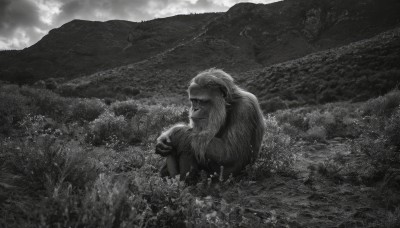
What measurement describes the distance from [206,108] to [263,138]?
1.85 metres

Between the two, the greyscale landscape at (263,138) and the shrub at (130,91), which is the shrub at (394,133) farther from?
the shrub at (130,91)

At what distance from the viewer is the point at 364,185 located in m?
3.57

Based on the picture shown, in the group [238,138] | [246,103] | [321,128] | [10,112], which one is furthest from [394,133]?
[10,112]

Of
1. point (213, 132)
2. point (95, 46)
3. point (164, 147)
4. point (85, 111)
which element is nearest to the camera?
point (213, 132)

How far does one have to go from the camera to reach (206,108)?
3.40 m

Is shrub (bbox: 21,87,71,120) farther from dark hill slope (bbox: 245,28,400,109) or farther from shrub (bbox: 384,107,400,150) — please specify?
dark hill slope (bbox: 245,28,400,109)

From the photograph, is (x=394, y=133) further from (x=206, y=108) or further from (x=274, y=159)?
(x=206, y=108)

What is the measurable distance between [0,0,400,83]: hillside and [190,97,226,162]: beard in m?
33.7

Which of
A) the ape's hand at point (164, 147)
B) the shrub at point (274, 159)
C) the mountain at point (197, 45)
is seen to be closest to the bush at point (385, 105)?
the shrub at point (274, 159)

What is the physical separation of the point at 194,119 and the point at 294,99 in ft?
56.6

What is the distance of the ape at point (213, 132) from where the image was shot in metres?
3.28

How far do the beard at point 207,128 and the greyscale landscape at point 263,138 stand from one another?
386 millimetres

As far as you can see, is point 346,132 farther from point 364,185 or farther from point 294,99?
point 294,99

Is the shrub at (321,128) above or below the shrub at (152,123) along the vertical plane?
below
